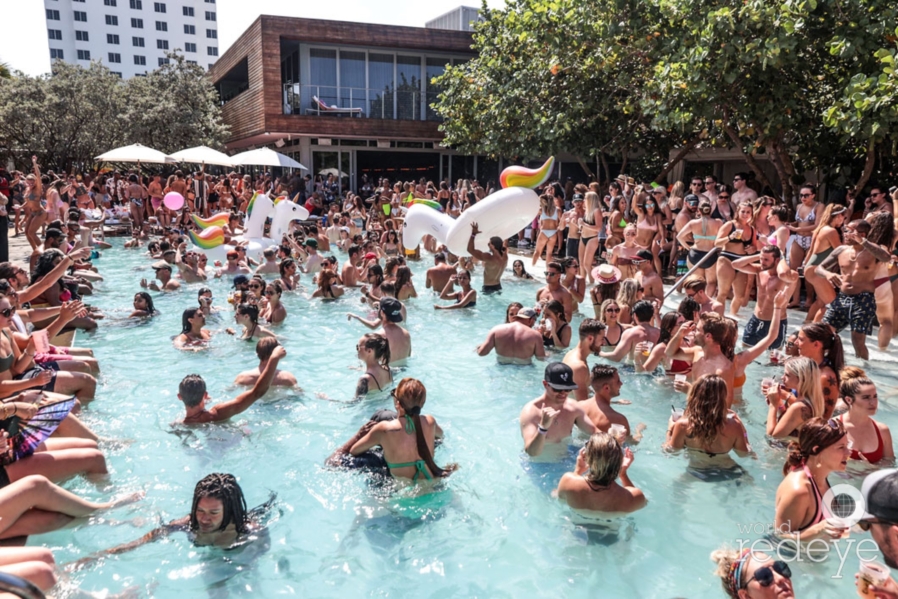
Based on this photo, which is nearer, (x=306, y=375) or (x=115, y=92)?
(x=306, y=375)

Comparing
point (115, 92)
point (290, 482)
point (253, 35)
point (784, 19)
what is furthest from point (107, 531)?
point (115, 92)

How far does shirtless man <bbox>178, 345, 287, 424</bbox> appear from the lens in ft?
18.1

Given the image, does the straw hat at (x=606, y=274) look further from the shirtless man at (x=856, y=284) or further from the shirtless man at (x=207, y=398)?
the shirtless man at (x=207, y=398)

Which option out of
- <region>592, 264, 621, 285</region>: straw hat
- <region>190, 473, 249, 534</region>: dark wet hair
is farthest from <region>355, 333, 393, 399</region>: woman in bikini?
<region>592, 264, 621, 285</region>: straw hat

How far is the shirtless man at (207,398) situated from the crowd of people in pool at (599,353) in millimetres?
20

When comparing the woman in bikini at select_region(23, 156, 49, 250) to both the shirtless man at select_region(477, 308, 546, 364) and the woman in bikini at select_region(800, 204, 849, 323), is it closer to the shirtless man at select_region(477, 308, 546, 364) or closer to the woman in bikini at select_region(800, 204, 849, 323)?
the shirtless man at select_region(477, 308, 546, 364)

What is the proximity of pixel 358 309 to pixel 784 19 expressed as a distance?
307 inches

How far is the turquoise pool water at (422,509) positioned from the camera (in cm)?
417

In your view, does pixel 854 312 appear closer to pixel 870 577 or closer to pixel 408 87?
pixel 870 577

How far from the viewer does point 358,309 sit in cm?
1105

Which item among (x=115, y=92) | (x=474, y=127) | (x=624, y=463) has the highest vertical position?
(x=115, y=92)

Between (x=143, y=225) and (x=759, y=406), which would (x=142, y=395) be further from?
(x=143, y=225)

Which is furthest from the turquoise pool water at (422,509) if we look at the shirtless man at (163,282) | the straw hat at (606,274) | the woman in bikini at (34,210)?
the woman in bikini at (34,210)

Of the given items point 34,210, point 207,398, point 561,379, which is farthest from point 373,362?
point 34,210
